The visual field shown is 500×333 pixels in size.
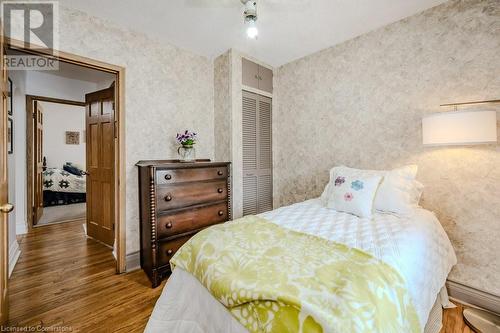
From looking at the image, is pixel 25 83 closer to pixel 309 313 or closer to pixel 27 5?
pixel 27 5

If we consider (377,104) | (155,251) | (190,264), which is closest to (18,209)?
(155,251)

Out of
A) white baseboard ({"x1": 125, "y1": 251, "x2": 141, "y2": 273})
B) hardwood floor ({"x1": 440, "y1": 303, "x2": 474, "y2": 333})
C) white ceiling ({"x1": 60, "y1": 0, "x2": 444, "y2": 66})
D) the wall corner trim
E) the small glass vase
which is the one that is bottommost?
hardwood floor ({"x1": 440, "y1": 303, "x2": 474, "y2": 333})

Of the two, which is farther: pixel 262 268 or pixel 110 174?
pixel 110 174

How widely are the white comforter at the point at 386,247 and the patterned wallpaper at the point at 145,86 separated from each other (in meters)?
1.40

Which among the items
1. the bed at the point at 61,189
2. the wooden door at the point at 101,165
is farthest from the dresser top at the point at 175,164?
the bed at the point at 61,189

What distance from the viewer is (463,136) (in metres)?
1.58

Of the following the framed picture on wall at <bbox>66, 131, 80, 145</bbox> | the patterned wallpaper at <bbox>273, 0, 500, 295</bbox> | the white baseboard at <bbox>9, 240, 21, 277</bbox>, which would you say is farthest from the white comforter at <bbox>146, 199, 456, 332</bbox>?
the framed picture on wall at <bbox>66, 131, 80, 145</bbox>

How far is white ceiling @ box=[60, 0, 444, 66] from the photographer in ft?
6.42

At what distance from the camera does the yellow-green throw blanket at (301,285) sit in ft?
2.43

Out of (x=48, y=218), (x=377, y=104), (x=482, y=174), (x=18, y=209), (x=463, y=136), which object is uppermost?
(x=377, y=104)

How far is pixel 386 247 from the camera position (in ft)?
3.80

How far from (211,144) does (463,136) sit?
252cm

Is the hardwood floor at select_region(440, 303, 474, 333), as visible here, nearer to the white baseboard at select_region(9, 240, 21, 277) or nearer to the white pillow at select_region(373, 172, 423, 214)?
the white pillow at select_region(373, 172, 423, 214)

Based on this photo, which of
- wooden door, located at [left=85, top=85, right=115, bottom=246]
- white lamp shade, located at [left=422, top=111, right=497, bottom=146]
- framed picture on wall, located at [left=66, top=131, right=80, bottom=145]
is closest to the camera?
white lamp shade, located at [left=422, top=111, right=497, bottom=146]
